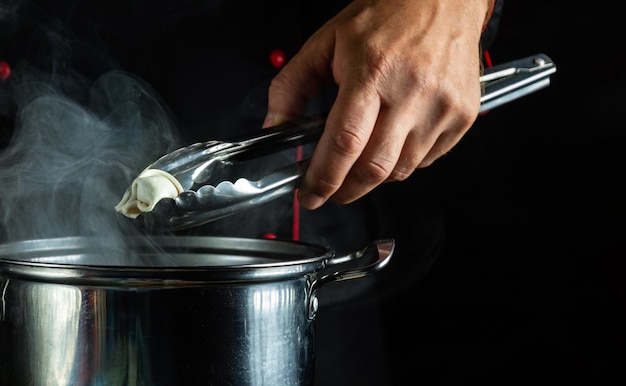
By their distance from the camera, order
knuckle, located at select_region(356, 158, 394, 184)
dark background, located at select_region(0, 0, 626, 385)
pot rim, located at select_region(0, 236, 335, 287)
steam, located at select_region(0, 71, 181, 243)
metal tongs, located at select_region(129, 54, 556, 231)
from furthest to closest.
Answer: dark background, located at select_region(0, 0, 626, 385) → steam, located at select_region(0, 71, 181, 243) → knuckle, located at select_region(356, 158, 394, 184) → metal tongs, located at select_region(129, 54, 556, 231) → pot rim, located at select_region(0, 236, 335, 287)

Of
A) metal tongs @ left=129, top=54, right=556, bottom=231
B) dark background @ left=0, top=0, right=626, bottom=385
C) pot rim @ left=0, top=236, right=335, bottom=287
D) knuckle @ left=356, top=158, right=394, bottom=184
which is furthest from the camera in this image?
dark background @ left=0, top=0, right=626, bottom=385

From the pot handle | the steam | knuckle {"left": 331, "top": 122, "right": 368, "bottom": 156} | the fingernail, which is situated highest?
the steam

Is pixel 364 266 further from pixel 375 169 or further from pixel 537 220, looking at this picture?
pixel 537 220

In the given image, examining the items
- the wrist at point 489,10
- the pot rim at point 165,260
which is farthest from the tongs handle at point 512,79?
the pot rim at point 165,260

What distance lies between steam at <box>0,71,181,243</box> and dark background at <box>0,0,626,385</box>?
349 mm

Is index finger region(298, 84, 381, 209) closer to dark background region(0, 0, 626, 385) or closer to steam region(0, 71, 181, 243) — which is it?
steam region(0, 71, 181, 243)

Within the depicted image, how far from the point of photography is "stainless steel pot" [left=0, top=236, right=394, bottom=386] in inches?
23.5

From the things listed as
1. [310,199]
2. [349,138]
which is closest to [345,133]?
[349,138]

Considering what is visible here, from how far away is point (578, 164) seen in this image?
130 centimetres

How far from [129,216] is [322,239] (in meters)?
0.59

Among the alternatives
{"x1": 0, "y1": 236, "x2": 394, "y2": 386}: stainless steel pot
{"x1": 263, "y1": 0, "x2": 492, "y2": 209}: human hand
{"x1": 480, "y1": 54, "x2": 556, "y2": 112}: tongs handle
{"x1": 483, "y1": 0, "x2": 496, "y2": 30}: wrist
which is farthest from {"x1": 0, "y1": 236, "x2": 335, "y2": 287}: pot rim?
{"x1": 483, "y1": 0, "x2": 496, "y2": 30}: wrist

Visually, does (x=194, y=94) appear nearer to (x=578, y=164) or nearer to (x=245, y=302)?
(x=245, y=302)

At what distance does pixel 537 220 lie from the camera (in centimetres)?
131

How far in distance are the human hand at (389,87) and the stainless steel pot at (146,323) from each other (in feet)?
0.59
